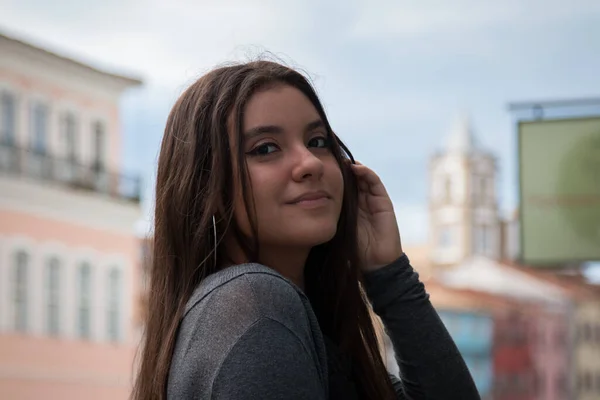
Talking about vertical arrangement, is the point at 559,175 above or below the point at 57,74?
below

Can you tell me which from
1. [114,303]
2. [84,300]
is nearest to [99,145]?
[114,303]

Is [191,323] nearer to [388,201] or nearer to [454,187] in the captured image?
[388,201]

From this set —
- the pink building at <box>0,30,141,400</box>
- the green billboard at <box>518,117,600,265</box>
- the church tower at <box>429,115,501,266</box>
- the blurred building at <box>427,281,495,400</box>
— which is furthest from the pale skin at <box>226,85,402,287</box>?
the church tower at <box>429,115,501,266</box>

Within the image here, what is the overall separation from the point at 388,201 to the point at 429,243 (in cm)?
5085

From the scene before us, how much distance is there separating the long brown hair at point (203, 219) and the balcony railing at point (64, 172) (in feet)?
60.1

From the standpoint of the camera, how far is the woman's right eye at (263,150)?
37.3 inches

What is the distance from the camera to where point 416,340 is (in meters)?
1.02

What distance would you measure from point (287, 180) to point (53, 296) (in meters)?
17.6

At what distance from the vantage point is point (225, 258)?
0.96 m

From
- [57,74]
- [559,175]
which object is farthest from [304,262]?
[57,74]

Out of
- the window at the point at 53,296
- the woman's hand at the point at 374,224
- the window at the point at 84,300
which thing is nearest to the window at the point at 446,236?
the window at the point at 84,300

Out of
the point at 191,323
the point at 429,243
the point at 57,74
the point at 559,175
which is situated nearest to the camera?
the point at 191,323

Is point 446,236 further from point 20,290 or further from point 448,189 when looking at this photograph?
point 20,290

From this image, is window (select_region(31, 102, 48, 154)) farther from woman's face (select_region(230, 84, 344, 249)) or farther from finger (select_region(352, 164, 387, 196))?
woman's face (select_region(230, 84, 344, 249))
